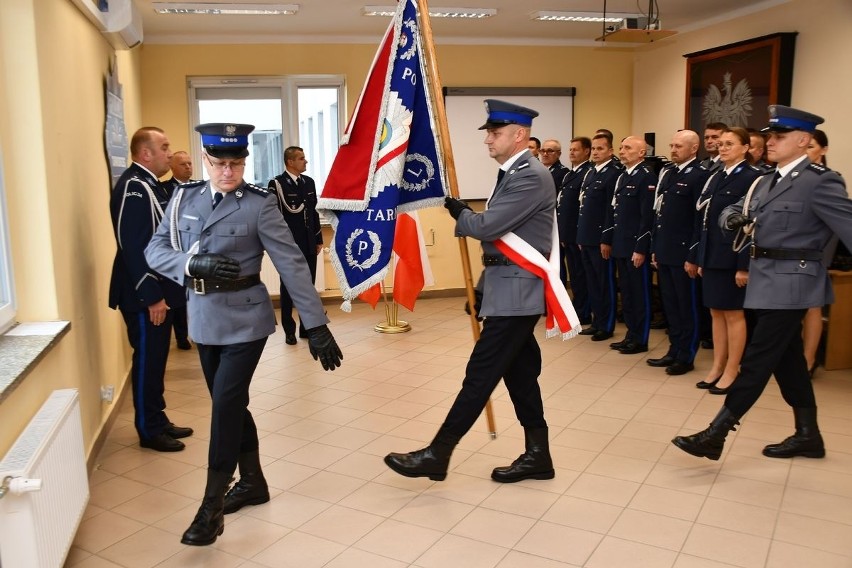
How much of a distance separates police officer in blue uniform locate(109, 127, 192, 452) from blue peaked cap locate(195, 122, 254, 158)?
1.01 meters

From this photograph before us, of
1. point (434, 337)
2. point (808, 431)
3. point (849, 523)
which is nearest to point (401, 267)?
point (434, 337)

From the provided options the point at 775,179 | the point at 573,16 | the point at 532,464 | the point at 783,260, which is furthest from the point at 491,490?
the point at 573,16

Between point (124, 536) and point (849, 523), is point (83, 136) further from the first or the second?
point (849, 523)

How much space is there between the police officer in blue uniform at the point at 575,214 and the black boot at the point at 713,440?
331cm

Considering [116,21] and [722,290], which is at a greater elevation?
[116,21]

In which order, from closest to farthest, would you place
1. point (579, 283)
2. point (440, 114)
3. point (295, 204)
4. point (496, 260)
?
point (496, 260)
point (440, 114)
point (295, 204)
point (579, 283)

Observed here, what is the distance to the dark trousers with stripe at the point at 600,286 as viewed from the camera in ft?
20.9

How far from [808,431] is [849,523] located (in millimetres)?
735

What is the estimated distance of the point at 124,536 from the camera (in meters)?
3.00

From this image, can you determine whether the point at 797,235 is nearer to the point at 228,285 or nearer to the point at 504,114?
the point at 504,114

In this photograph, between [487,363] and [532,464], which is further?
[532,464]

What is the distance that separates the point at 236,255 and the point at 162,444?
157cm

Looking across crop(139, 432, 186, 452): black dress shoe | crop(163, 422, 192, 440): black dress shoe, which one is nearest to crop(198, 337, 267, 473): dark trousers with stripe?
crop(139, 432, 186, 452): black dress shoe

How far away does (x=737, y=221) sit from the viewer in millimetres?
3701
